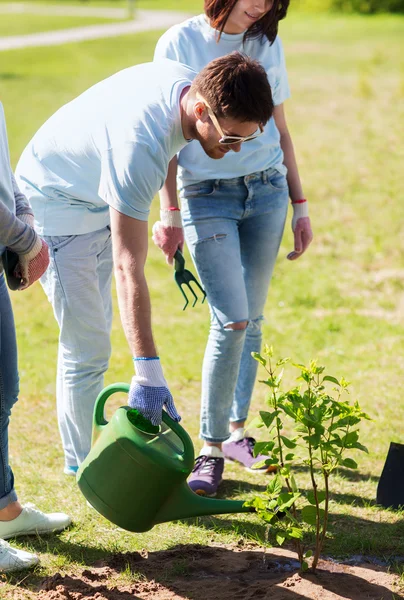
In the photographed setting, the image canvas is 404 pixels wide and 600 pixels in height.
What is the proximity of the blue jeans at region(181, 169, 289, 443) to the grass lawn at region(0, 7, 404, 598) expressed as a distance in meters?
0.47

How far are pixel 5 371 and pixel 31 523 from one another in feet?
2.13

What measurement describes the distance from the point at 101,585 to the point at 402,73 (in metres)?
13.7

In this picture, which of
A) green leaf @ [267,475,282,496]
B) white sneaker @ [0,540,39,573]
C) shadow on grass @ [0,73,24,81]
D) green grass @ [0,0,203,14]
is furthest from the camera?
green grass @ [0,0,203,14]

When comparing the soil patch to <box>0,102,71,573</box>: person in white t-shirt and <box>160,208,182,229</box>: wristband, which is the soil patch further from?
<box>160,208,182,229</box>: wristband

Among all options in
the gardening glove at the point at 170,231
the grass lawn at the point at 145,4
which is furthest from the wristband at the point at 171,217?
the grass lawn at the point at 145,4

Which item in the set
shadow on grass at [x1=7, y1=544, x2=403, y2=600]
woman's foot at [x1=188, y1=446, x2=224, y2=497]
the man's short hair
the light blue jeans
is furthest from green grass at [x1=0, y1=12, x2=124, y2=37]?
shadow on grass at [x1=7, y1=544, x2=403, y2=600]

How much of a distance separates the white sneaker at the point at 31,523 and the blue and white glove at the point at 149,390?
2.56 ft

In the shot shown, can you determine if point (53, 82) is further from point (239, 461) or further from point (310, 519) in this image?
point (310, 519)

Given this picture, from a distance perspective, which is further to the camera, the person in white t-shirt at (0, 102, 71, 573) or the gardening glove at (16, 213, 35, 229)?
the gardening glove at (16, 213, 35, 229)

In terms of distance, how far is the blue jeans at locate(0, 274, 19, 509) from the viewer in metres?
2.81

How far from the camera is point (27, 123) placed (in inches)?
499

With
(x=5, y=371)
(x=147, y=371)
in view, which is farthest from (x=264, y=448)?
(x=5, y=371)

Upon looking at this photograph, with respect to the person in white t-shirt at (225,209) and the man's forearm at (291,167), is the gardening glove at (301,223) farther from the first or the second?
the person in white t-shirt at (225,209)

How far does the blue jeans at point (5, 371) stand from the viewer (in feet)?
9.23
